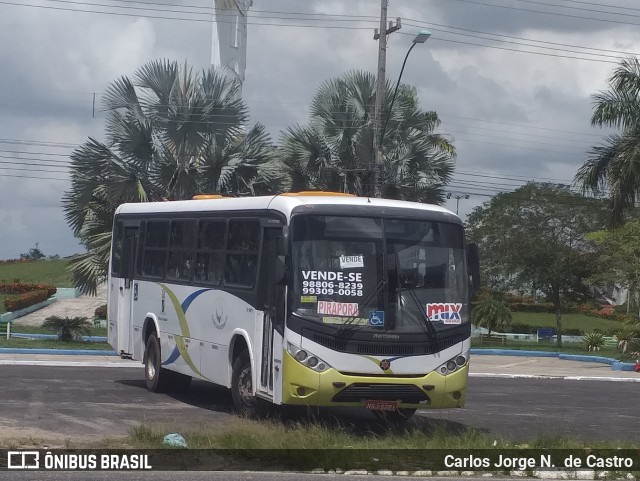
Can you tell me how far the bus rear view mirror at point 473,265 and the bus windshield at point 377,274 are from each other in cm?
17

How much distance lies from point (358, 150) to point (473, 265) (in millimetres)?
19930

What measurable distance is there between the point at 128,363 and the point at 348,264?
13702 mm

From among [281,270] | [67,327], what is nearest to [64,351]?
[67,327]

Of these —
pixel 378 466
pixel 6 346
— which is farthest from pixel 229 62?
pixel 378 466

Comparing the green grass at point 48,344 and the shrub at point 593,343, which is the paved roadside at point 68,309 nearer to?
the green grass at point 48,344

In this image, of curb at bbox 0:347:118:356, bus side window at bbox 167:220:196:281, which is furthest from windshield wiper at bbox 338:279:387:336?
curb at bbox 0:347:118:356

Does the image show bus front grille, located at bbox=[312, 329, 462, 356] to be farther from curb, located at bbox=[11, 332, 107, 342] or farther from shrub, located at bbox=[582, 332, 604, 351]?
shrub, located at bbox=[582, 332, 604, 351]

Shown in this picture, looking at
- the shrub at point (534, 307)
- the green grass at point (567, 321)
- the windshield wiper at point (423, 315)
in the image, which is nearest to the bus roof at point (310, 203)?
the windshield wiper at point (423, 315)

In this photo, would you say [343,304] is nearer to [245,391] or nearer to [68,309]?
[245,391]

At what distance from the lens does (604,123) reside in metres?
36.1

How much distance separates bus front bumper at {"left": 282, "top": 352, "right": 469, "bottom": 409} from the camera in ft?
45.8

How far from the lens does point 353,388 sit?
553 inches

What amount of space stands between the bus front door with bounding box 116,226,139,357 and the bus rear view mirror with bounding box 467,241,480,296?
24.3 feet

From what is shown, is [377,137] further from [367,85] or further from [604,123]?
[604,123]
